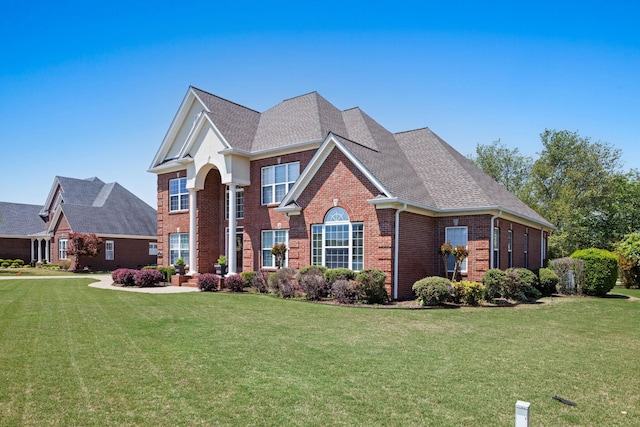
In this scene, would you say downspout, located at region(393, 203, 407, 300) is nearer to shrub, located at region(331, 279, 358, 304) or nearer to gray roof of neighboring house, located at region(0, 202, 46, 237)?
shrub, located at region(331, 279, 358, 304)

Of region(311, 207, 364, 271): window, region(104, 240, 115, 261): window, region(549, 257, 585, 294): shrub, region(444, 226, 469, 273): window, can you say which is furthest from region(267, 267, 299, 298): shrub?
region(104, 240, 115, 261): window

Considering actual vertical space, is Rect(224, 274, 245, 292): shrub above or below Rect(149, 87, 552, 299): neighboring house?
below

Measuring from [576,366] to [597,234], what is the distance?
35.9 meters

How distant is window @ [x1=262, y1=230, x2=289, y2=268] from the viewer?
23411mm

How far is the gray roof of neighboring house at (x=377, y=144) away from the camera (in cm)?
1916

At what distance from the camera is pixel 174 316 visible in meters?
12.8

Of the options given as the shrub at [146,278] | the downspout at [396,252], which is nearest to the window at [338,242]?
the downspout at [396,252]

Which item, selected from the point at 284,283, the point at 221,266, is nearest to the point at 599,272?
the point at 284,283

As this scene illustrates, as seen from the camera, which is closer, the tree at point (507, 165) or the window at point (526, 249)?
the window at point (526, 249)

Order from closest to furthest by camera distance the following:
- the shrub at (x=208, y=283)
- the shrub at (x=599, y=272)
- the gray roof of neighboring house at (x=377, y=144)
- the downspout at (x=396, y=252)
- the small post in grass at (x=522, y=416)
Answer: the small post in grass at (x=522, y=416) < the downspout at (x=396, y=252) < the gray roof of neighboring house at (x=377, y=144) < the shrub at (x=599, y=272) < the shrub at (x=208, y=283)

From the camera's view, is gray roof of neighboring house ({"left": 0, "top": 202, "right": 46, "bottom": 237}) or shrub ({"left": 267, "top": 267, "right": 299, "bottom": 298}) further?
gray roof of neighboring house ({"left": 0, "top": 202, "right": 46, "bottom": 237})

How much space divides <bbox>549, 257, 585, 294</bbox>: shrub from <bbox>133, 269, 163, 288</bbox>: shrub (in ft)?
66.2

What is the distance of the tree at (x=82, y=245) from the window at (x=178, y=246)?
1452cm

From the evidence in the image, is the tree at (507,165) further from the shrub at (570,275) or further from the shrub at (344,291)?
the shrub at (344,291)
